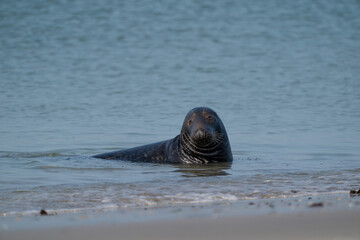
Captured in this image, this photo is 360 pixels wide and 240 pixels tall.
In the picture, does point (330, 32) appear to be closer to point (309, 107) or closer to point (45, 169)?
point (309, 107)

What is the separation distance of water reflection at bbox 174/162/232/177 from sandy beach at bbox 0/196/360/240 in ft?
8.54

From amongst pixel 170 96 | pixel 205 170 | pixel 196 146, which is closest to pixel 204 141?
pixel 196 146

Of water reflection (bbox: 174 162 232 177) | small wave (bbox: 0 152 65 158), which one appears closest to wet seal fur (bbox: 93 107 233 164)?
water reflection (bbox: 174 162 232 177)

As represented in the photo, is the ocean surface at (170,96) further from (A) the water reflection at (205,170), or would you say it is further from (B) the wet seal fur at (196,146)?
(B) the wet seal fur at (196,146)

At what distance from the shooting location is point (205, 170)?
10.0m

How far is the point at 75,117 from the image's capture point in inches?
662

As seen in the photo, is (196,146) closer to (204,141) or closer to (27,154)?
(204,141)

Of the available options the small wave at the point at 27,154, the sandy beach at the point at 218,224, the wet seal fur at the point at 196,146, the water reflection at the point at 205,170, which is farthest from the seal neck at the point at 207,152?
the sandy beach at the point at 218,224

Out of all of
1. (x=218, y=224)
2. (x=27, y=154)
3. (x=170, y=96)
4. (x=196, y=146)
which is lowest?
(x=218, y=224)

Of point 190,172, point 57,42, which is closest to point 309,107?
point 190,172

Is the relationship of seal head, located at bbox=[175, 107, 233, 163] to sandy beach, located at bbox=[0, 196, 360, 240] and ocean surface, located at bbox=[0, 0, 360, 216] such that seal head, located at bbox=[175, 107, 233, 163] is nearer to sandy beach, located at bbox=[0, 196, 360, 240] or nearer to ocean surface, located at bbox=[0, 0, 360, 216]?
ocean surface, located at bbox=[0, 0, 360, 216]

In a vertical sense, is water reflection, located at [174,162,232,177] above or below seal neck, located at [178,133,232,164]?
below

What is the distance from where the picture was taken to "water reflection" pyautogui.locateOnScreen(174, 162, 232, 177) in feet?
31.2

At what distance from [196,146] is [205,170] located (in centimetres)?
83
